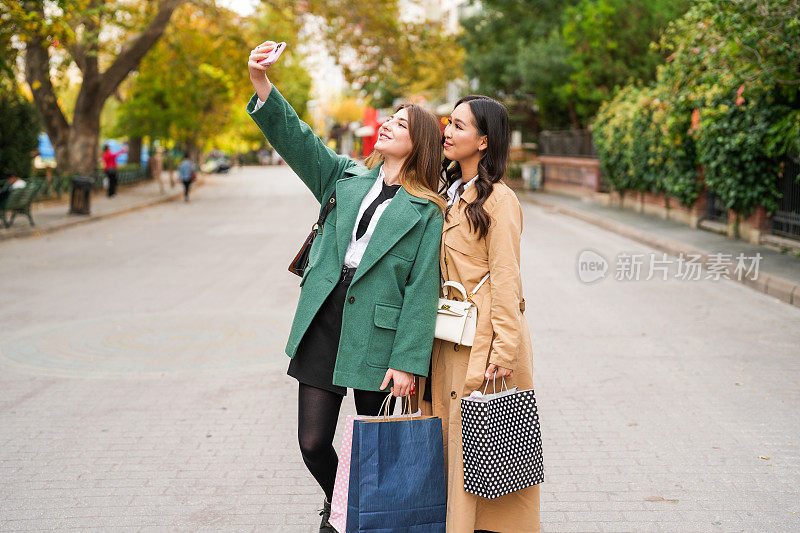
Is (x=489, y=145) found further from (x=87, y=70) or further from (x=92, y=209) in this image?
(x=87, y=70)

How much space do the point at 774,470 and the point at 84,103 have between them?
26.8 metres

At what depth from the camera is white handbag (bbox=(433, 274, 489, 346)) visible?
3.04m

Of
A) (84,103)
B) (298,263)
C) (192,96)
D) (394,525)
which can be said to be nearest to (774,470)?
(394,525)

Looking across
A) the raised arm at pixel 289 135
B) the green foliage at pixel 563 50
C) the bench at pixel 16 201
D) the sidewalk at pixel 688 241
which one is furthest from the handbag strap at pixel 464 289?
the green foliage at pixel 563 50

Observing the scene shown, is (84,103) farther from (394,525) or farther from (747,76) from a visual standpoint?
(394,525)

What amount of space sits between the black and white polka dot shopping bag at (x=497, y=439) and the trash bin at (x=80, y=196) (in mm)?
20961

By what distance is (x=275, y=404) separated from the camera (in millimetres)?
5789

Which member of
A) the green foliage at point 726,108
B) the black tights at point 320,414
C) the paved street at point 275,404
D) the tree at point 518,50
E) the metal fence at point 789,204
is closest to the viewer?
the black tights at point 320,414

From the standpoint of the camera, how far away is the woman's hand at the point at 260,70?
9.96ft

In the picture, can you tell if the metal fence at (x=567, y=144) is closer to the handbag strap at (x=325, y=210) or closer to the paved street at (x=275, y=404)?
the paved street at (x=275, y=404)

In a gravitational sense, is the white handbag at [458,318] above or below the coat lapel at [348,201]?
below

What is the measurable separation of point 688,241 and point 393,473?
515 inches

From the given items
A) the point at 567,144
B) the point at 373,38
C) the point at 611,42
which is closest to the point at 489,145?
the point at 373,38

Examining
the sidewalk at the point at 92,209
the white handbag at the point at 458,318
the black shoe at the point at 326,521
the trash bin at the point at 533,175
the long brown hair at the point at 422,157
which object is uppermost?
the long brown hair at the point at 422,157
